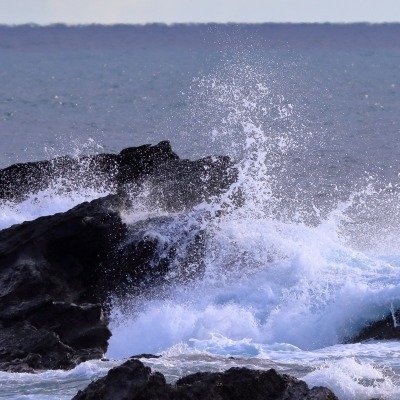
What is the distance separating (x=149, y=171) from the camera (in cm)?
1936

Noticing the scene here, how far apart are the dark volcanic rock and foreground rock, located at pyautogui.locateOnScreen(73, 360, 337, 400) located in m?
4.37

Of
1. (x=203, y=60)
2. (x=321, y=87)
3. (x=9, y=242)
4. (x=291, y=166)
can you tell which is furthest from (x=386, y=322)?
(x=203, y=60)

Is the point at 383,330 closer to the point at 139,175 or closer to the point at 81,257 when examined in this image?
the point at 81,257

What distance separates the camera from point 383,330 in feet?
50.6

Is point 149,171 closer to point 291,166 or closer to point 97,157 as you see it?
point 97,157

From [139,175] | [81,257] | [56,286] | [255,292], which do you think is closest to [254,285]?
[255,292]

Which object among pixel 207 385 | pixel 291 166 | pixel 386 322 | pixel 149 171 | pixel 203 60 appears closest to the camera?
pixel 207 385

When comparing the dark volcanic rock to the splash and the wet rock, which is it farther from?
the wet rock

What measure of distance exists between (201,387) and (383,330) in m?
5.07

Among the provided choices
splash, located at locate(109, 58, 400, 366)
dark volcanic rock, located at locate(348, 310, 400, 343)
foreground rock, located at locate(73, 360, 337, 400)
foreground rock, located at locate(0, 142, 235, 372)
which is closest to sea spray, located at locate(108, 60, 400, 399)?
splash, located at locate(109, 58, 400, 366)

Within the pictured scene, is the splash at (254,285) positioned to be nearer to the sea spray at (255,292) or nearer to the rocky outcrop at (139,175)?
the sea spray at (255,292)

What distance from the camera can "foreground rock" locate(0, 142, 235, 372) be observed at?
13734 mm

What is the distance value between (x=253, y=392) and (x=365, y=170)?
72.3 feet

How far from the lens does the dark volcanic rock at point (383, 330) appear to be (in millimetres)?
15172
